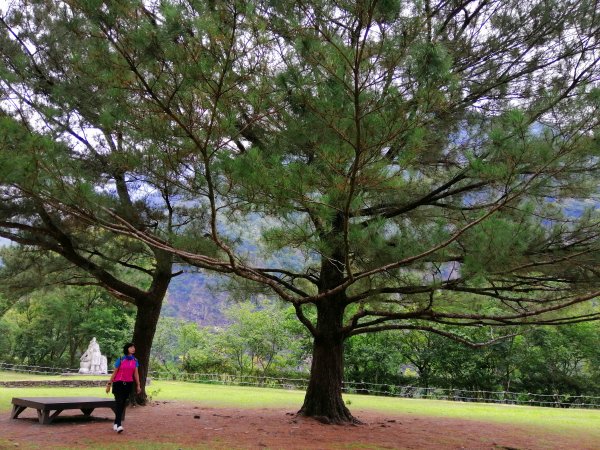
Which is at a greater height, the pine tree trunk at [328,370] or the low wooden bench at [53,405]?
the pine tree trunk at [328,370]

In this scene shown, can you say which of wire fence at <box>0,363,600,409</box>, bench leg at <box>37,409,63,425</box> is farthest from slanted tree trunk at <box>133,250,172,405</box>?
wire fence at <box>0,363,600,409</box>

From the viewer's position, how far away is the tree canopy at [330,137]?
355cm

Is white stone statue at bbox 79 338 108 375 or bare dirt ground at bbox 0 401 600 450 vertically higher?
white stone statue at bbox 79 338 108 375

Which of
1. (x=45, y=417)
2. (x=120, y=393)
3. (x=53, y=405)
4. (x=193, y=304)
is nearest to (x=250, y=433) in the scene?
(x=120, y=393)

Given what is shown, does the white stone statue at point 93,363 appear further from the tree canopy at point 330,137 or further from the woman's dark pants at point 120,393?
the woman's dark pants at point 120,393

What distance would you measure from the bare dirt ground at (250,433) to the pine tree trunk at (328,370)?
0.93 feet

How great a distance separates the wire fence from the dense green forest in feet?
2.15

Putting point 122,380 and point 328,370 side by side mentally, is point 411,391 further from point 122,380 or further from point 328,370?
point 122,380

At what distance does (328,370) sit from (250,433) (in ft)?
5.29

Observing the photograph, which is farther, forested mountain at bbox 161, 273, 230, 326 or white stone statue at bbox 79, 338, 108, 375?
forested mountain at bbox 161, 273, 230, 326

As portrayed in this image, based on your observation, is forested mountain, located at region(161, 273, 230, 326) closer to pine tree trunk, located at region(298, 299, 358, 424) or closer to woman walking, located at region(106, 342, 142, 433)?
pine tree trunk, located at region(298, 299, 358, 424)

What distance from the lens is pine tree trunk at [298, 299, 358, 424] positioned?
23.8 feet

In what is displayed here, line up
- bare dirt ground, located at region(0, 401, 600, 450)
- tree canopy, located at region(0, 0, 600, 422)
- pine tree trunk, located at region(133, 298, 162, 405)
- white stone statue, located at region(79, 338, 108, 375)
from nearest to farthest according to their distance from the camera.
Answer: tree canopy, located at region(0, 0, 600, 422)
bare dirt ground, located at region(0, 401, 600, 450)
pine tree trunk, located at region(133, 298, 162, 405)
white stone statue, located at region(79, 338, 108, 375)

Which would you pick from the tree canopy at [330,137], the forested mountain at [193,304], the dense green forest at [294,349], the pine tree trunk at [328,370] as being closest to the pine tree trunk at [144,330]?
the tree canopy at [330,137]
